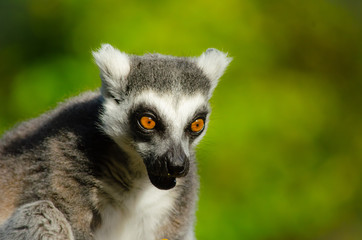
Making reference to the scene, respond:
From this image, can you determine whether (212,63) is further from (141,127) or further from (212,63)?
(141,127)

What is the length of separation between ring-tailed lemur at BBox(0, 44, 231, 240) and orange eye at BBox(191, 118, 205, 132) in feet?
0.04

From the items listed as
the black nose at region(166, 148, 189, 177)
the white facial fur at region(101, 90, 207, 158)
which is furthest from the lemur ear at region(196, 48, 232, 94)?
the black nose at region(166, 148, 189, 177)

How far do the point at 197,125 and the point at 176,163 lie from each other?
51 cm

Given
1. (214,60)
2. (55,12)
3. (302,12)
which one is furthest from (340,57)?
(214,60)

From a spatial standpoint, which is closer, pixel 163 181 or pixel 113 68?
pixel 163 181

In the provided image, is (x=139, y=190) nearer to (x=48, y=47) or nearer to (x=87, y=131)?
(x=87, y=131)

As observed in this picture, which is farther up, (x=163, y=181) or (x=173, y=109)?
(x=173, y=109)

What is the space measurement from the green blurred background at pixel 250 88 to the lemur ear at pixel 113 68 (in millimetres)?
3050

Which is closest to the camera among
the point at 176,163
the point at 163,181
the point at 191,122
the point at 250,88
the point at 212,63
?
the point at 176,163

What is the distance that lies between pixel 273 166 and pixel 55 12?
175 inches

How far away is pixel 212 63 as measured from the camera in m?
4.92

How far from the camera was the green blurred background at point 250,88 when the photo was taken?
27.3 ft

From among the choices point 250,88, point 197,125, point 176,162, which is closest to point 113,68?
point 197,125

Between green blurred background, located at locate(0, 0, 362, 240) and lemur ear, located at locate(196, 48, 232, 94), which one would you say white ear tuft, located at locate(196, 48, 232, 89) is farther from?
green blurred background, located at locate(0, 0, 362, 240)
